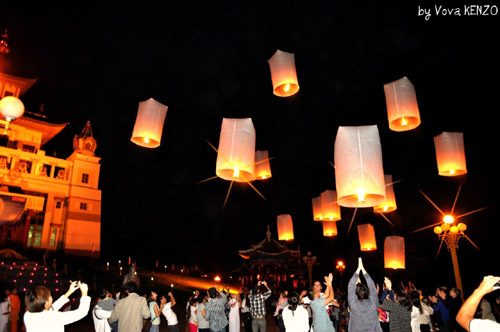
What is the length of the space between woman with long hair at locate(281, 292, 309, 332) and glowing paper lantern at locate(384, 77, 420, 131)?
515 centimetres

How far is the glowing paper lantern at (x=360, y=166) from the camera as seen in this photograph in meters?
5.70

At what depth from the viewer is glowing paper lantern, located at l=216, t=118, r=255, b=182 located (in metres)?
6.95

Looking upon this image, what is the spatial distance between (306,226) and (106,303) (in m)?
27.9

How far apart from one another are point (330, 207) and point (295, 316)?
9151mm

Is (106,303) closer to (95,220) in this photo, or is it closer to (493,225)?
(493,225)

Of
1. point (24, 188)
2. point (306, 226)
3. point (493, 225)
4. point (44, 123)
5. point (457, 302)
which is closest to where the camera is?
point (457, 302)

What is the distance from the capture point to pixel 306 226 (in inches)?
1272

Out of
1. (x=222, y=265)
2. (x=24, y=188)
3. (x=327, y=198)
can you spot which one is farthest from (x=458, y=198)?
(x=24, y=188)

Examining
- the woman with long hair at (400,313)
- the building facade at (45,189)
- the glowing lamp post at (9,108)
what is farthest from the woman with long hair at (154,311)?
the building facade at (45,189)

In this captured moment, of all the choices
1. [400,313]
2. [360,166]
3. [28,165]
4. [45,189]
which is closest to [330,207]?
[360,166]

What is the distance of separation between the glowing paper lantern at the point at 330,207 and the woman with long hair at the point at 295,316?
29.5 ft

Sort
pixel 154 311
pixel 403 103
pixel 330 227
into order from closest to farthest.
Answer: pixel 154 311, pixel 403 103, pixel 330 227

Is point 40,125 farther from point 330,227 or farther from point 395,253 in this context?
point 395,253

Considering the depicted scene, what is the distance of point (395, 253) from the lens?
47.8 ft
